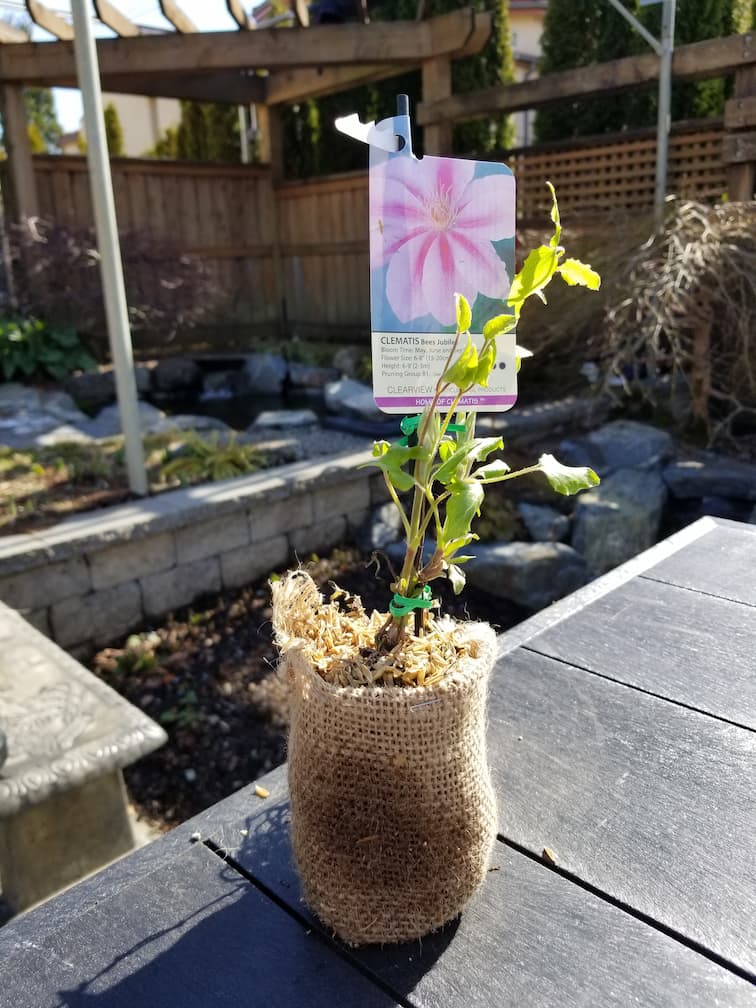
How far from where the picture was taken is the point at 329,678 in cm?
75

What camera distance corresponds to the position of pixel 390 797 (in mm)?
750

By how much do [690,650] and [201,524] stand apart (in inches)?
82.8

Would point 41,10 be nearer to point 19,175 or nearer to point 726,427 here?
A: point 19,175

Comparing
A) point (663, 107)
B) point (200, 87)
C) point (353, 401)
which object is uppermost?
point (200, 87)

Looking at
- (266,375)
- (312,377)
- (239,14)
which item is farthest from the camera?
(266,375)

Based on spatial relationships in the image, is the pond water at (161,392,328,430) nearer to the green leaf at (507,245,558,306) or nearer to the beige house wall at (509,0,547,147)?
the green leaf at (507,245,558,306)

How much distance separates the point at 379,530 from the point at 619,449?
1383 mm

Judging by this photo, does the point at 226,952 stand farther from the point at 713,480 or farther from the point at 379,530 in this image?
the point at 713,480

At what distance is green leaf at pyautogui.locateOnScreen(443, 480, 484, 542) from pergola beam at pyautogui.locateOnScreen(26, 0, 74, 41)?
5.96 m

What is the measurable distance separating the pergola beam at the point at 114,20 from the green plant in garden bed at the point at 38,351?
7.34ft

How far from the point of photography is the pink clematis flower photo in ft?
2.49

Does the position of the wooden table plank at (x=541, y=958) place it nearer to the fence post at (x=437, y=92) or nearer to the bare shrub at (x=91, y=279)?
the fence post at (x=437, y=92)

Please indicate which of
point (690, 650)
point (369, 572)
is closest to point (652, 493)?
point (369, 572)

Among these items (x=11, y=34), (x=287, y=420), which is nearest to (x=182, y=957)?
(x=287, y=420)
